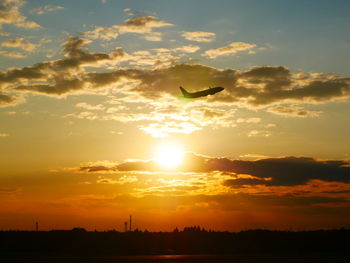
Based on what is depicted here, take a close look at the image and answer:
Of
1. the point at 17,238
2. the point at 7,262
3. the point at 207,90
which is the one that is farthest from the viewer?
the point at 17,238

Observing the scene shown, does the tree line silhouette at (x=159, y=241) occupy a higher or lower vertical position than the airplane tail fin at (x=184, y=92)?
lower

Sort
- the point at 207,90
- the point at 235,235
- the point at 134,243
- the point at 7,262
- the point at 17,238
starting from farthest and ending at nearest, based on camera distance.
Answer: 1. the point at 235,235
2. the point at 17,238
3. the point at 134,243
4. the point at 207,90
5. the point at 7,262

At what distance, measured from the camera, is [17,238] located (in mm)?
175625

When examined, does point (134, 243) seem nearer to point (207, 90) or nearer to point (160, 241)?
point (160, 241)

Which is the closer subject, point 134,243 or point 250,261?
point 250,261

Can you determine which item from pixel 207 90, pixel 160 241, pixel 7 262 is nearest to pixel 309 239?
pixel 160 241

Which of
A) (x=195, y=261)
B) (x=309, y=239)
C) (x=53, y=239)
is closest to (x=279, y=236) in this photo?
(x=309, y=239)

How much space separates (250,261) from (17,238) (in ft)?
390

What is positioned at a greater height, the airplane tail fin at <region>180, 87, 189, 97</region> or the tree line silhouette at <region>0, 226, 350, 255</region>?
the airplane tail fin at <region>180, 87, 189, 97</region>

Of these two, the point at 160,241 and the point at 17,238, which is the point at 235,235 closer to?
the point at 160,241

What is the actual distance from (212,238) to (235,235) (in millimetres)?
11823

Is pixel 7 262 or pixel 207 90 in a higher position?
pixel 207 90

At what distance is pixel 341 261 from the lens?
8550 centimetres

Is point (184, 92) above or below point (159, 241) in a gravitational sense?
above
